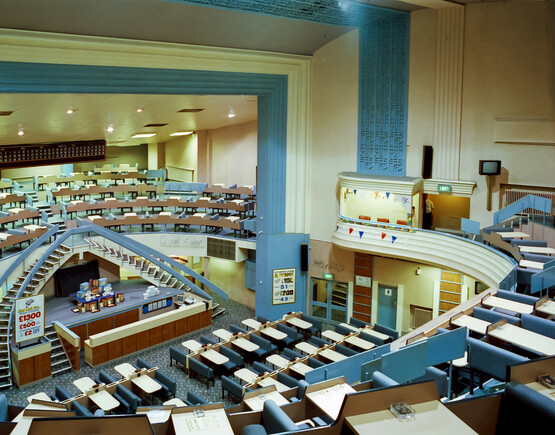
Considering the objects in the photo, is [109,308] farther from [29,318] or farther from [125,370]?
[125,370]

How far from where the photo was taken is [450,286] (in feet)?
58.0

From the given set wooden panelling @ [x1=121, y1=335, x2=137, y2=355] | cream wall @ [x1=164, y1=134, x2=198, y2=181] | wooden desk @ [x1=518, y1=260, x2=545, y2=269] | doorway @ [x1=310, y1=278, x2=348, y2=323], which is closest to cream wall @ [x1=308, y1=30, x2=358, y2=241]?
doorway @ [x1=310, y1=278, x2=348, y2=323]

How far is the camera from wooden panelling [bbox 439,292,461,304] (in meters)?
17.6

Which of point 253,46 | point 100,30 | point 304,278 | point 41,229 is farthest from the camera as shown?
point 304,278

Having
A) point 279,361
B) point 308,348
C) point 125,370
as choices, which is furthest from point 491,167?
point 125,370

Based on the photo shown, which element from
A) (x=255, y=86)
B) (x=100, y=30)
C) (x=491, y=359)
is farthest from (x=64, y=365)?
(x=491, y=359)

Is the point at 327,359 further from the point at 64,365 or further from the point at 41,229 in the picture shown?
the point at 41,229

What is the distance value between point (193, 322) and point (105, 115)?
7700 mm

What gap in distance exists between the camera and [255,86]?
719 inches

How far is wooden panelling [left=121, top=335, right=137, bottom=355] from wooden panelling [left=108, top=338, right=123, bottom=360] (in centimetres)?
10

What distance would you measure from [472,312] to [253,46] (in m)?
11.0

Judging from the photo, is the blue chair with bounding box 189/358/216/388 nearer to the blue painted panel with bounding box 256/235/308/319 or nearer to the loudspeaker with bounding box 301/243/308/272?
the blue painted panel with bounding box 256/235/308/319

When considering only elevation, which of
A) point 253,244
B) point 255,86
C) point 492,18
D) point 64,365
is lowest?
point 64,365

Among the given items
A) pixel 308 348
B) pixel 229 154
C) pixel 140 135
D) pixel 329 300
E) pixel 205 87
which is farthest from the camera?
pixel 229 154
